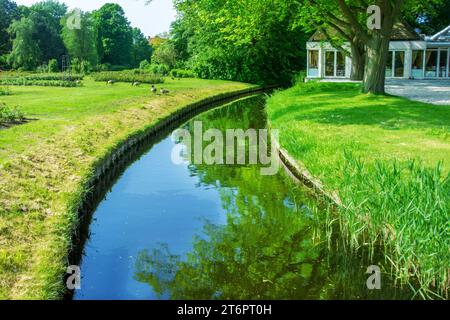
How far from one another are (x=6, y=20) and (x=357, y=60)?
185 feet

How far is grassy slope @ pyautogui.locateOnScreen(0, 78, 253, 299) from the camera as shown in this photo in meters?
7.49

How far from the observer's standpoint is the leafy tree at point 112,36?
2894 inches

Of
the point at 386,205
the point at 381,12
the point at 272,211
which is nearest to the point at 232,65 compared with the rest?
the point at 381,12

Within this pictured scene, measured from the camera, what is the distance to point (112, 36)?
7456 cm

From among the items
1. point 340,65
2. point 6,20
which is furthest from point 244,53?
point 6,20

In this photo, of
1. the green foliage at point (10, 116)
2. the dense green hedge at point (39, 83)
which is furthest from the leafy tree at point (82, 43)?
the green foliage at point (10, 116)

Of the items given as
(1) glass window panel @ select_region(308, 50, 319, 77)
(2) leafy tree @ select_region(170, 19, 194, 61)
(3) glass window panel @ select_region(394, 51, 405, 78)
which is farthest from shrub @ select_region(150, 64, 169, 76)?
(3) glass window panel @ select_region(394, 51, 405, 78)

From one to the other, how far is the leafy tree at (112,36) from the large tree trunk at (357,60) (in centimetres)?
4437

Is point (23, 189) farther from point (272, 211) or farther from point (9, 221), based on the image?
point (272, 211)

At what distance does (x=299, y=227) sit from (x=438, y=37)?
31.6 metres

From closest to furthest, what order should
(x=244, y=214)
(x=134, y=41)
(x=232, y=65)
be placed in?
(x=244, y=214), (x=232, y=65), (x=134, y=41)

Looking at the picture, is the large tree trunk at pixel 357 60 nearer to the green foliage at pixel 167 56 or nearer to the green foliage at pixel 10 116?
the green foliage at pixel 10 116
